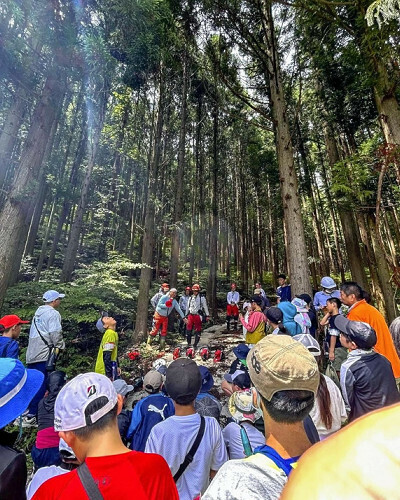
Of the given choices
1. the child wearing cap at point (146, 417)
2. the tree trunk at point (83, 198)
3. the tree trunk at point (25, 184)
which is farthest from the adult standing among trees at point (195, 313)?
the child wearing cap at point (146, 417)

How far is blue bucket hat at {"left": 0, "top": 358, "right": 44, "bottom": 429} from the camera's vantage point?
1199 millimetres

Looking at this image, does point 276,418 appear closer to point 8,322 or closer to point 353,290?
point 353,290

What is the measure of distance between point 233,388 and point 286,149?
219 inches

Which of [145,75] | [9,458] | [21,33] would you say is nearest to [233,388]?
[9,458]

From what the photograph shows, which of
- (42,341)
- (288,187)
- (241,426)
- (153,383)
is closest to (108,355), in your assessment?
(42,341)

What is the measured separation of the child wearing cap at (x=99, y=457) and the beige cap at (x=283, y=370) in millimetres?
655

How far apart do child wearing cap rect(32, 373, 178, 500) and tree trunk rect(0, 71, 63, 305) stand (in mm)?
6365

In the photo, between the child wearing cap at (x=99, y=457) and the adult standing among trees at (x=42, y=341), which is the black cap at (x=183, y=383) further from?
the adult standing among trees at (x=42, y=341)

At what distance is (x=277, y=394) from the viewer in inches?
44.4

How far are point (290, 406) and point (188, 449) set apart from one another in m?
1.02

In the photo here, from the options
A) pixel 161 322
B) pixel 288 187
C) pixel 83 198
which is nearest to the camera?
pixel 288 187

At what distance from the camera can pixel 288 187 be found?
6051 millimetres

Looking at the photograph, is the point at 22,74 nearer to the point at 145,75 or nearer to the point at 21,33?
the point at 21,33

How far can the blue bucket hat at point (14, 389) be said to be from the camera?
47.2 inches
